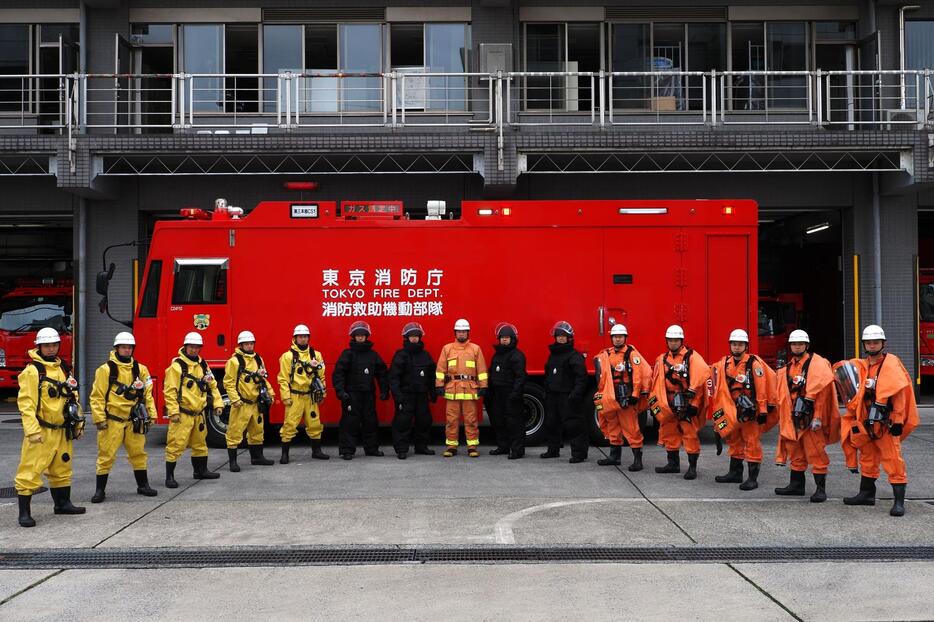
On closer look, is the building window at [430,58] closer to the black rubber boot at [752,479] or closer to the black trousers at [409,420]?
the black trousers at [409,420]

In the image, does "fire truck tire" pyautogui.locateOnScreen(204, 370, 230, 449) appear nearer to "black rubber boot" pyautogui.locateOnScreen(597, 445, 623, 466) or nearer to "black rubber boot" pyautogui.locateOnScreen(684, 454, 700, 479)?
"black rubber boot" pyautogui.locateOnScreen(597, 445, 623, 466)

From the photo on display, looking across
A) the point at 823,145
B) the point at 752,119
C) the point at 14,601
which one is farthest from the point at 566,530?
the point at 752,119

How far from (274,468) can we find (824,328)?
12851 millimetres

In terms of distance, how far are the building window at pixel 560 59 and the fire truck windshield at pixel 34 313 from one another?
10881 millimetres

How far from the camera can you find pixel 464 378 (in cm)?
1117

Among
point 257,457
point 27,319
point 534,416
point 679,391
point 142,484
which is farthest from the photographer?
point 27,319

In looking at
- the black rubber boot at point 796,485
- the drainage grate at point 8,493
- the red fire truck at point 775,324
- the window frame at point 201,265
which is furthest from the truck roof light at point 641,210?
the drainage grate at point 8,493

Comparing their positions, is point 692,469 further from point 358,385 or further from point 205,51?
point 205,51

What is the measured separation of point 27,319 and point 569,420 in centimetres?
1289

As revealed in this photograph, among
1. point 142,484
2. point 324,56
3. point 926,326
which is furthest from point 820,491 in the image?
point 324,56

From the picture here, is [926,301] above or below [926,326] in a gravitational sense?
above

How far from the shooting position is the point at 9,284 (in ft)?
68.4

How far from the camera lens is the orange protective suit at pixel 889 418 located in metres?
7.98

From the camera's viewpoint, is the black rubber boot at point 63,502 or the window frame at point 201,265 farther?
the window frame at point 201,265
